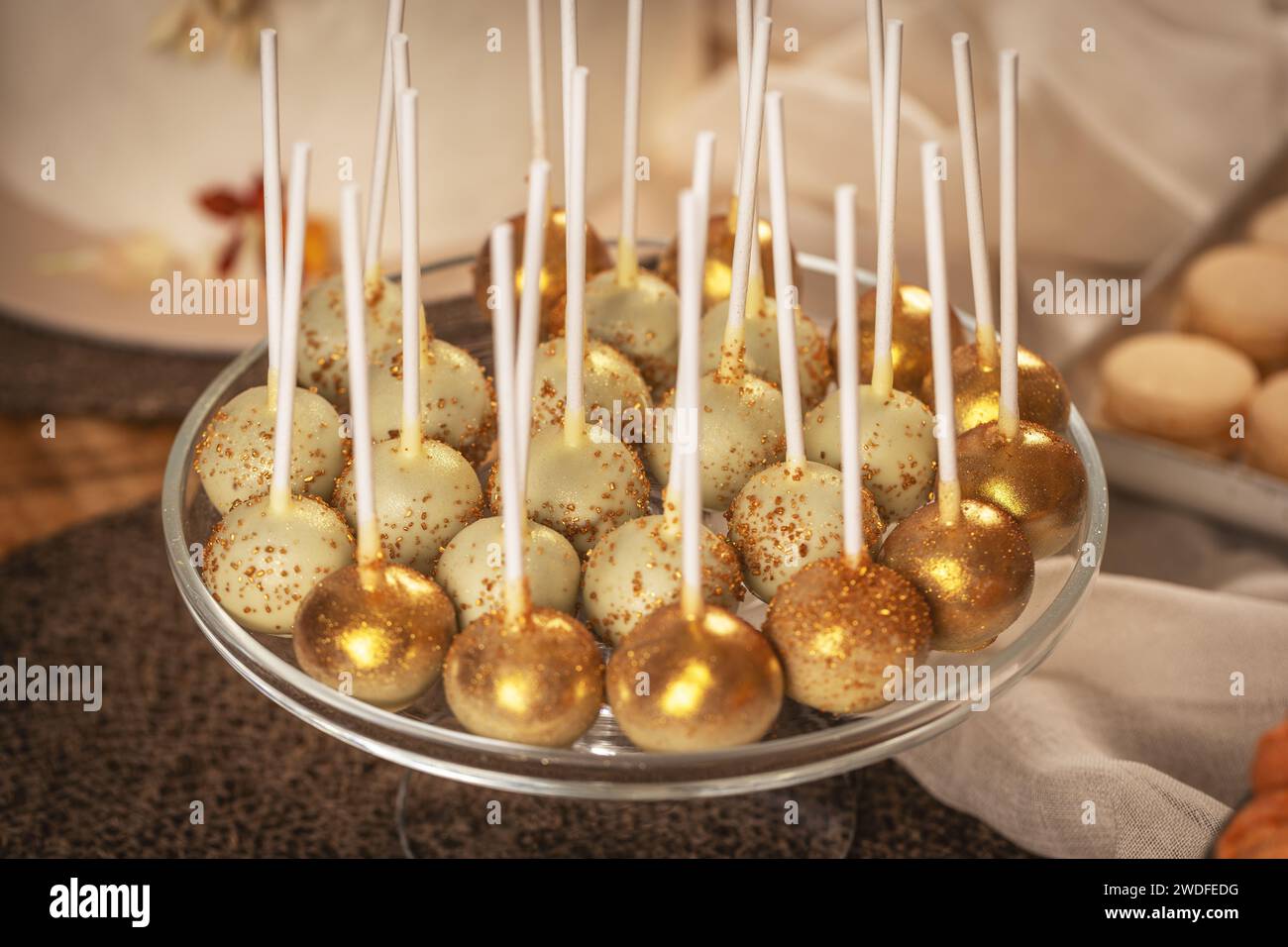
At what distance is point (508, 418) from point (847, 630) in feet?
0.55

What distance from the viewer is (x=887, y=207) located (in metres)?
0.62

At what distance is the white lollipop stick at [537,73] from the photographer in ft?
2.21

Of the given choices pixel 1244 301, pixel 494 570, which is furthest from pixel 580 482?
pixel 1244 301

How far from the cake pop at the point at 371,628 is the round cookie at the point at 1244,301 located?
740 millimetres

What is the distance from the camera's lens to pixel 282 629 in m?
0.62

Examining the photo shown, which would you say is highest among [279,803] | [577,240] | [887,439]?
[577,240]

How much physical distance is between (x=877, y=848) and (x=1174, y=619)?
0.73ft

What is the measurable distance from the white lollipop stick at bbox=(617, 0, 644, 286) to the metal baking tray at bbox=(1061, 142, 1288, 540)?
0.40 meters

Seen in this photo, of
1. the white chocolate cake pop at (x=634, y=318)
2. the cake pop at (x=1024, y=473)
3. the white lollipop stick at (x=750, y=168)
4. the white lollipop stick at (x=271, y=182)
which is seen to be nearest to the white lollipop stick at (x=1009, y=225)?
the cake pop at (x=1024, y=473)

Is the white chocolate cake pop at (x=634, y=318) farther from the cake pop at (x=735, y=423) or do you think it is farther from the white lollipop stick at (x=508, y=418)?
the white lollipop stick at (x=508, y=418)

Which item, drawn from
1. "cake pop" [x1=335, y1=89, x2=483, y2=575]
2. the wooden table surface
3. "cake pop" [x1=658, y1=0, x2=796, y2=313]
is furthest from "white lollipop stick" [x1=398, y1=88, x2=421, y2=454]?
the wooden table surface

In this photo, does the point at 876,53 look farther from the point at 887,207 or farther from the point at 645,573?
the point at 645,573
